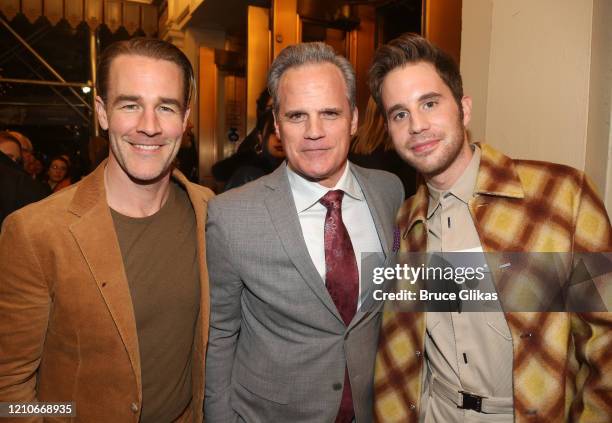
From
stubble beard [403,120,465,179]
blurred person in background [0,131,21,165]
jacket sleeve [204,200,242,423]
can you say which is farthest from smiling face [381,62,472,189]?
blurred person in background [0,131,21,165]

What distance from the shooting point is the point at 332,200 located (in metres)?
1.68

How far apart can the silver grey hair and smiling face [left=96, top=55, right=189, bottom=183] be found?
44 cm

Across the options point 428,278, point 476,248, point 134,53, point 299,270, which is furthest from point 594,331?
point 134,53

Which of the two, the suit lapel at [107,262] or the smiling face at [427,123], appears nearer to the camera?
the suit lapel at [107,262]

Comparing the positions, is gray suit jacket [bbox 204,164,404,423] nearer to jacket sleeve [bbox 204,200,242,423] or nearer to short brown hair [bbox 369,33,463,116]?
jacket sleeve [bbox 204,200,242,423]

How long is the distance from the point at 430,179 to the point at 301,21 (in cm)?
245

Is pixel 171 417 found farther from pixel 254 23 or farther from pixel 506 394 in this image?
pixel 254 23

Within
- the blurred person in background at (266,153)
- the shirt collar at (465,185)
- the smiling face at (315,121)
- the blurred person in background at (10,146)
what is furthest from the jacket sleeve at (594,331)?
the blurred person in background at (10,146)

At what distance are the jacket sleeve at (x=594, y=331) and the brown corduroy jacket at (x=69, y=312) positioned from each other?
1.39m

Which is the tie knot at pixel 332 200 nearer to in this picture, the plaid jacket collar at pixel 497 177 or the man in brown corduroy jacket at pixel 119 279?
the plaid jacket collar at pixel 497 177

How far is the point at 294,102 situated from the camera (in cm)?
167

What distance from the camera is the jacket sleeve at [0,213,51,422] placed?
1327mm

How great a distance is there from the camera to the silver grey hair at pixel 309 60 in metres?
1.72

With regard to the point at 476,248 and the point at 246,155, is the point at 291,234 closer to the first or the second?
the point at 476,248
